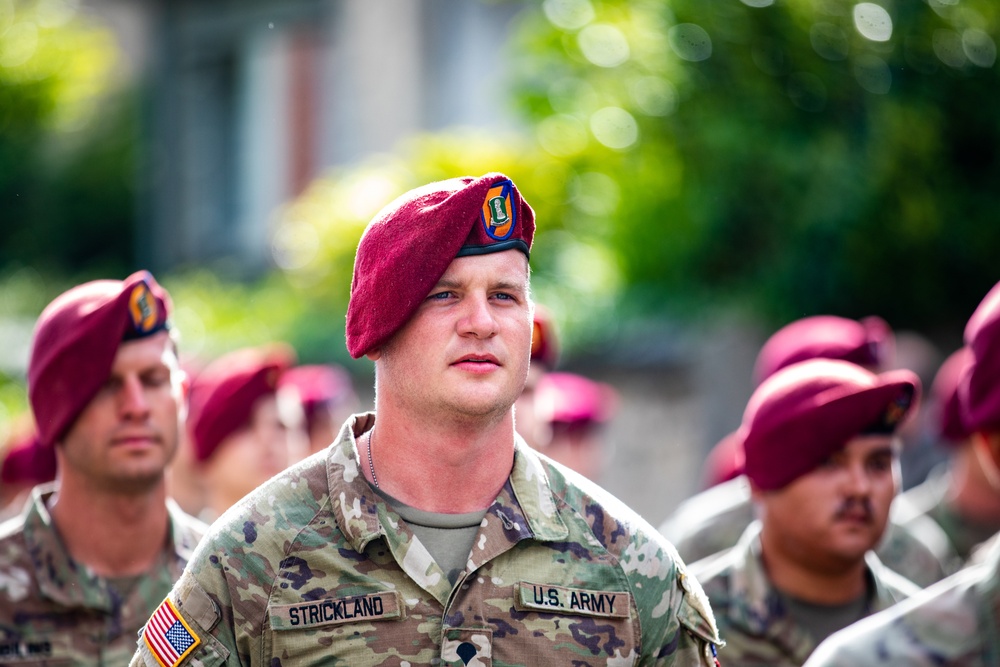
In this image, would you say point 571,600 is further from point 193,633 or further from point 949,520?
point 949,520

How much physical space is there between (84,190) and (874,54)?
1421 cm

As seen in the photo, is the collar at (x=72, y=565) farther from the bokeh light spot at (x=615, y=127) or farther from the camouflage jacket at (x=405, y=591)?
the bokeh light spot at (x=615, y=127)

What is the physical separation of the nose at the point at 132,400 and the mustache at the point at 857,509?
87.9 inches

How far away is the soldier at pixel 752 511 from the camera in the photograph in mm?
5715

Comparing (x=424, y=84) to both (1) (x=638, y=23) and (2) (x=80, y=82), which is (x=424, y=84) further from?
(1) (x=638, y=23)

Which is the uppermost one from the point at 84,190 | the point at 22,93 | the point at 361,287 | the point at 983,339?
the point at 361,287

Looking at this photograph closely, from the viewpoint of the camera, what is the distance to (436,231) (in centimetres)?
321

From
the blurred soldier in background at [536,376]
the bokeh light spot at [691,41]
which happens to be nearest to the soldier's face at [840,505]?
the blurred soldier in background at [536,376]

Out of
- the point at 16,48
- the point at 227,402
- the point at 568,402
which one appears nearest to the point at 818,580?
the point at 227,402

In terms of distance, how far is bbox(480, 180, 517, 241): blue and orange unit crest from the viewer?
3289mm

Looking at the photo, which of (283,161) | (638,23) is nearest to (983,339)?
(638,23)

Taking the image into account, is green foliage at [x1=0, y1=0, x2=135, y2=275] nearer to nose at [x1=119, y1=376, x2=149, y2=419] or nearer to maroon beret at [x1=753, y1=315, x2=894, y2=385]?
maroon beret at [x1=753, y1=315, x2=894, y2=385]

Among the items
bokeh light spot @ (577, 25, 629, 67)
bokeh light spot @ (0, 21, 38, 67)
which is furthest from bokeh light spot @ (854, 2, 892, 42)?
bokeh light spot @ (0, 21, 38, 67)

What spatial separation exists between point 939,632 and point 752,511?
9.95 feet
